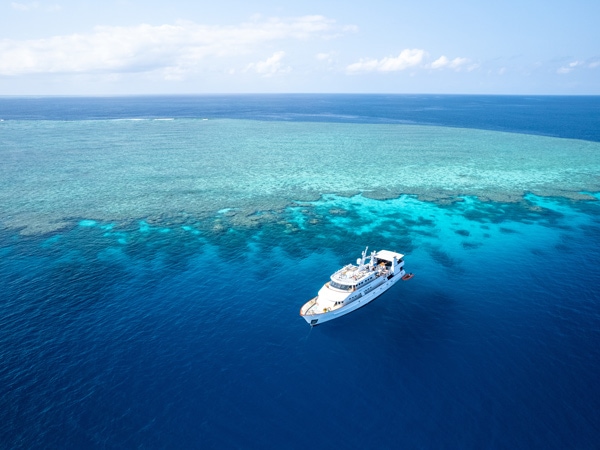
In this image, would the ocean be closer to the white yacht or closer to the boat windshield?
the white yacht

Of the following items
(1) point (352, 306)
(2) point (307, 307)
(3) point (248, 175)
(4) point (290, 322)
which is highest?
(3) point (248, 175)

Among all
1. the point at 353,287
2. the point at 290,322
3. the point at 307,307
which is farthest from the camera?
the point at 353,287

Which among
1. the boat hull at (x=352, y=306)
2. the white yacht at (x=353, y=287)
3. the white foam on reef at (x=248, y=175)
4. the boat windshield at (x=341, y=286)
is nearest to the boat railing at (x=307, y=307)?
the white yacht at (x=353, y=287)

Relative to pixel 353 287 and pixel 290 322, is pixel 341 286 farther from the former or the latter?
pixel 290 322

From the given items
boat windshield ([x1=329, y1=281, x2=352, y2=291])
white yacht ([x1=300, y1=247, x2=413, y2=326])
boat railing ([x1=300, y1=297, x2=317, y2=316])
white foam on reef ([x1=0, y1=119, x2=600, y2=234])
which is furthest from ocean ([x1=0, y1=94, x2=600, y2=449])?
boat windshield ([x1=329, y1=281, x2=352, y2=291])

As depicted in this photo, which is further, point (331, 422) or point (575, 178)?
point (575, 178)

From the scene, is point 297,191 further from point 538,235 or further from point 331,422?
point 331,422

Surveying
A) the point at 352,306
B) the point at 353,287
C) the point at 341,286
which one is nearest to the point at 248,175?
the point at 341,286

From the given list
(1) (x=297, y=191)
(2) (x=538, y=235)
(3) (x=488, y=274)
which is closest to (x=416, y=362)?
(3) (x=488, y=274)
